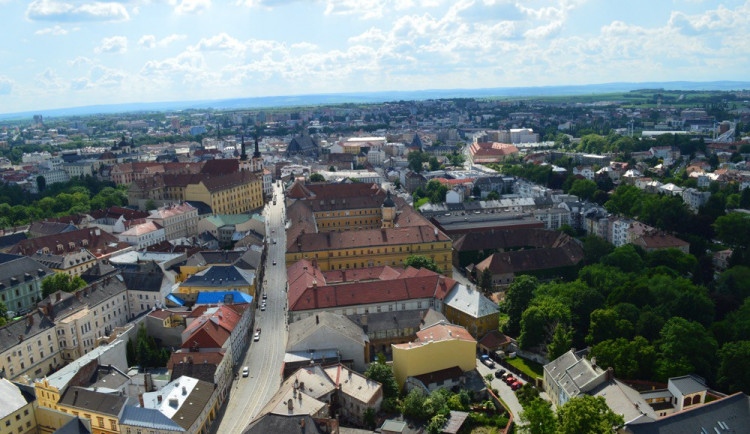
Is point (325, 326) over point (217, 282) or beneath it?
beneath

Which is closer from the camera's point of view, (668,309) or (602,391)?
(602,391)

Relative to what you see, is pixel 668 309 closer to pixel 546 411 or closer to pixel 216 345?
pixel 546 411

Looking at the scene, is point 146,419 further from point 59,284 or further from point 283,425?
point 59,284

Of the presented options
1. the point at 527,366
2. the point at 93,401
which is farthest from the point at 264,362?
the point at 527,366

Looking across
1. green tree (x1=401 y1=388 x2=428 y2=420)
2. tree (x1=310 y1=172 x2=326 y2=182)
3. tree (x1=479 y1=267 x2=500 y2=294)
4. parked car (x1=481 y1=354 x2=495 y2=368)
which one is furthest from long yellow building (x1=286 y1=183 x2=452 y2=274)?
tree (x1=310 y1=172 x2=326 y2=182)

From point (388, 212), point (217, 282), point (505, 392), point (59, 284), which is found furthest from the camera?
point (388, 212)

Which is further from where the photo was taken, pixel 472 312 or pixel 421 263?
pixel 421 263

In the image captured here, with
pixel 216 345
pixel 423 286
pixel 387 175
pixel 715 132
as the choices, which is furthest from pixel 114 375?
pixel 715 132
